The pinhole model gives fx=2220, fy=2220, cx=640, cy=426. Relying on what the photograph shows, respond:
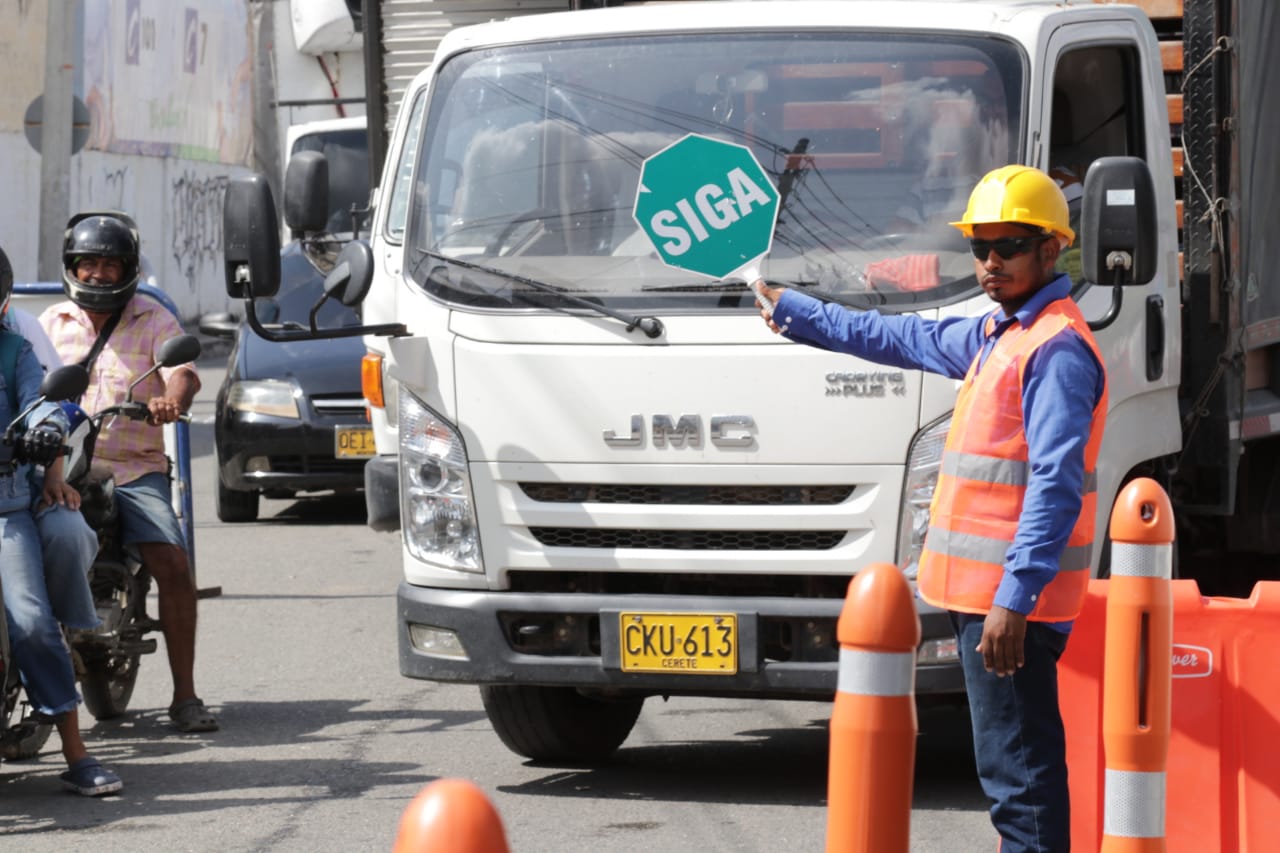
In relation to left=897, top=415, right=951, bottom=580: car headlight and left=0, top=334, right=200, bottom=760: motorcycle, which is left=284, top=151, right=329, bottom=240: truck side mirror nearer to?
left=0, top=334, right=200, bottom=760: motorcycle

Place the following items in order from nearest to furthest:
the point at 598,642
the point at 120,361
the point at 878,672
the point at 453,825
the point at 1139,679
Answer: the point at 453,825 < the point at 878,672 < the point at 1139,679 < the point at 598,642 < the point at 120,361

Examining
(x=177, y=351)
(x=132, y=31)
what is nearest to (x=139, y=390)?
(x=177, y=351)

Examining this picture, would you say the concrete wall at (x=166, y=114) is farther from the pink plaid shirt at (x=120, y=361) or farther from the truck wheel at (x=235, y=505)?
the pink plaid shirt at (x=120, y=361)

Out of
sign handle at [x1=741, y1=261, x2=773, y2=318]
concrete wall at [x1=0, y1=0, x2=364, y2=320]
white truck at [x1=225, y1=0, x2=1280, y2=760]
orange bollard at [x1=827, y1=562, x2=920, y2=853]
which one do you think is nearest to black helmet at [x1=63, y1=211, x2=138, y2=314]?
white truck at [x1=225, y1=0, x2=1280, y2=760]

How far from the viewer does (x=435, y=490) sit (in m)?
6.62

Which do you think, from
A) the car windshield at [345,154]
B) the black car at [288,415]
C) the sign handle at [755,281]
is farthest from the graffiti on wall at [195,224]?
the sign handle at [755,281]

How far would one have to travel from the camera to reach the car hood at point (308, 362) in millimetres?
13555

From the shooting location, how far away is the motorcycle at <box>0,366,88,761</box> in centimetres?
658

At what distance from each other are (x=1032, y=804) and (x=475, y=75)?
3.21m

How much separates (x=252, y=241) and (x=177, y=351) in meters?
0.79

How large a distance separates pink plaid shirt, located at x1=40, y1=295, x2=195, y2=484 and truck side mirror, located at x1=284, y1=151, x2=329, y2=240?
2.19 ft

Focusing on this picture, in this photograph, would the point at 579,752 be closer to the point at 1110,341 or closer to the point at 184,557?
the point at 184,557

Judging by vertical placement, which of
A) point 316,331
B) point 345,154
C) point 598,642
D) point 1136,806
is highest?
point 345,154

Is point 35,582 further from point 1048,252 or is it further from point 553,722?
point 1048,252
